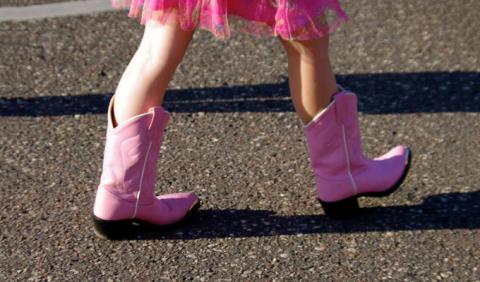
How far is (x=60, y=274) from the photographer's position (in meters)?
3.59

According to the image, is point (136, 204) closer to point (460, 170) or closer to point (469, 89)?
point (460, 170)

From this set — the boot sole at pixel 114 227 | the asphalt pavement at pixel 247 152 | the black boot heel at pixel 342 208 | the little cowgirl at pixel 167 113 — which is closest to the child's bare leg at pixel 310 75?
the little cowgirl at pixel 167 113

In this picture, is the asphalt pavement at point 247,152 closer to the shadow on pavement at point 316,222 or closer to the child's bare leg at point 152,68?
the shadow on pavement at point 316,222

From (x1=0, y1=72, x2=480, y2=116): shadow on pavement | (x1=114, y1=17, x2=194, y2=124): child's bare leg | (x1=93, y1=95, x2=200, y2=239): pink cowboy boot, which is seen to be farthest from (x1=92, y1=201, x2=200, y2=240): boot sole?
(x1=0, y1=72, x2=480, y2=116): shadow on pavement

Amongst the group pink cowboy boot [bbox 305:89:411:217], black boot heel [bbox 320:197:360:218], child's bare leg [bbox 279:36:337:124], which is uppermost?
child's bare leg [bbox 279:36:337:124]

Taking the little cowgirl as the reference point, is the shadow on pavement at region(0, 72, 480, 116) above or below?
below

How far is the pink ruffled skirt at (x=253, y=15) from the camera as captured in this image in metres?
3.51

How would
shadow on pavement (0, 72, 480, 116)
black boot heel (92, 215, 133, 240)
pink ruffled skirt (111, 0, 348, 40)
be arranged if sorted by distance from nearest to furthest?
pink ruffled skirt (111, 0, 348, 40)
black boot heel (92, 215, 133, 240)
shadow on pavement (0, 72, 480, 116)

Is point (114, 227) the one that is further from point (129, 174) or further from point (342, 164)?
point (342, 164)

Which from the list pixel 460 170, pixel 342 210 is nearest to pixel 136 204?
pixel 342 210

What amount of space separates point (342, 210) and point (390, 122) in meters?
0.99

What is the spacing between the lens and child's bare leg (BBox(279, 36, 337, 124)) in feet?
12.1

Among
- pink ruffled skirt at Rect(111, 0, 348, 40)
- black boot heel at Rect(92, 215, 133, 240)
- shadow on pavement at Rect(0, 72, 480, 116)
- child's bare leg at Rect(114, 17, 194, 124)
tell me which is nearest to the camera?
pink ruffled skirt at Rect(111, 0, 348, 40)

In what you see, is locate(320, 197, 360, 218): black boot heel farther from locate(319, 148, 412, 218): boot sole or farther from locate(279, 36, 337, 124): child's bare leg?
locate(279, 36, 337, 124): child's bare leg
